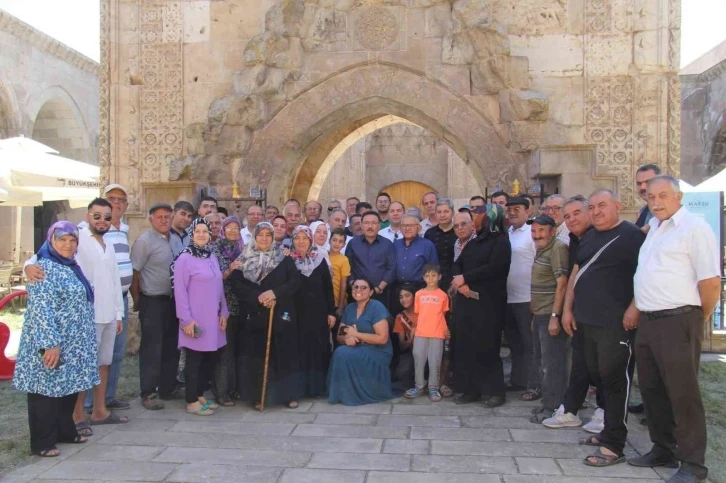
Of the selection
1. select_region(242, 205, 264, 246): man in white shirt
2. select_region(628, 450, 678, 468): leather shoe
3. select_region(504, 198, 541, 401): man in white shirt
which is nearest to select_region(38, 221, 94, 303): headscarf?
select_region(242, 205, 264, 246): man in white shirt

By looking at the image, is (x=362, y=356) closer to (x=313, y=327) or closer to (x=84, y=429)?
(x=313, y=327)

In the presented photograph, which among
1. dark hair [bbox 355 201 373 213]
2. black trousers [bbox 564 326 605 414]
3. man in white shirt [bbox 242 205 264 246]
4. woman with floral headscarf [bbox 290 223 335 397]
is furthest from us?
dark hair [bbox 355 201 373 213]

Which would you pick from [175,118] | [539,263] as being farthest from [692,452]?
[175,118]

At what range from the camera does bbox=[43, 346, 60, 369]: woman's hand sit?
14.2ft

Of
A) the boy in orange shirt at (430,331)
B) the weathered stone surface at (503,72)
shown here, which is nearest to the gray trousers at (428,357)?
the boy in orange shirt at (430,331)

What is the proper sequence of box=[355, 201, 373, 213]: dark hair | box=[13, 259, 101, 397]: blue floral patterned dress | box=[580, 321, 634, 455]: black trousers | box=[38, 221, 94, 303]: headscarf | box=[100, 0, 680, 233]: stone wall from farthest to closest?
box=[100, 0, 680, 233]: stone wall < box=[355, 201, 373, 213]: dark hair < box=[38, 221, 94, 303]: headscarf < box=[13, 259, 101, 397]: blue floral patterned dress < box=[580, 321, 634, 455]: black trousers

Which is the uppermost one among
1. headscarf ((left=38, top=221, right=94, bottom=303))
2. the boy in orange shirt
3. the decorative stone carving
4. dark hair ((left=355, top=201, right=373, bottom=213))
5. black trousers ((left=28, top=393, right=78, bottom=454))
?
the decorative stone carving

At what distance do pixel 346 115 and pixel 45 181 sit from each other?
17.1 feet

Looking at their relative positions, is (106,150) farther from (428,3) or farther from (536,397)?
(536,397)

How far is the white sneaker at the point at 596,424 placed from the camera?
186 inches

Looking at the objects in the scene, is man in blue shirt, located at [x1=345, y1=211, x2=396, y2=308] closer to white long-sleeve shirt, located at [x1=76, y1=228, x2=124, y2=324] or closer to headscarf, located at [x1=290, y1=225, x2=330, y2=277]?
headscarf, located at [x1=290, y1=225, x2=330, y2=277]

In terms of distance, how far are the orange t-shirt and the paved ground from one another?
634mm

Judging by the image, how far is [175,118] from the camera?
8688 mm

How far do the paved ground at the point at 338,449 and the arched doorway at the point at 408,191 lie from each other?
1357cm
